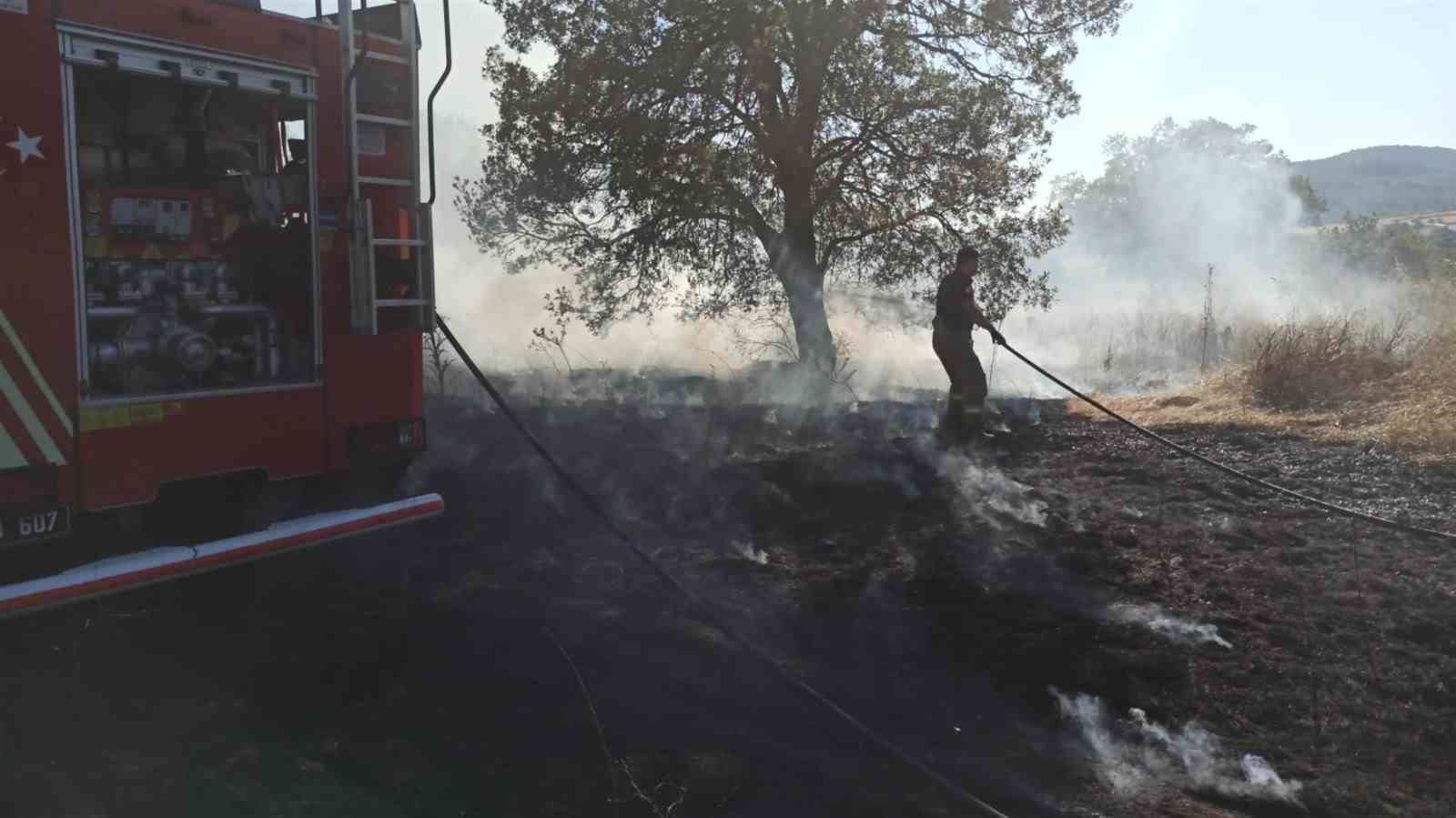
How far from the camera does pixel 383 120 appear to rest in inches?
225

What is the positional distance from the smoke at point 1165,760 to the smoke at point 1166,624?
0.92 meters

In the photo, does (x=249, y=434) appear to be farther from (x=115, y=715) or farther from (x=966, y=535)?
(x=966, y=535)

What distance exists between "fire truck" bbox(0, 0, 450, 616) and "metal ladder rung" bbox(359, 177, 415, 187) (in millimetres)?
14

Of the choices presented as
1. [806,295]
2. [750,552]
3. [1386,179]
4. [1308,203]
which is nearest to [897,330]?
[806,295]

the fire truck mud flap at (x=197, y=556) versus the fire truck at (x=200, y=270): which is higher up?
the fire truck at (x=200, y=270)

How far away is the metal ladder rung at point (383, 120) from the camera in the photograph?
5.62 metres

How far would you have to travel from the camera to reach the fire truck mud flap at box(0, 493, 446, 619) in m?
4.13

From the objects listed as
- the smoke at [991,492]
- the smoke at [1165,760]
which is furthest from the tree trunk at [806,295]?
the smoke at [1165,760]

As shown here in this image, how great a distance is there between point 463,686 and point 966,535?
3663mm

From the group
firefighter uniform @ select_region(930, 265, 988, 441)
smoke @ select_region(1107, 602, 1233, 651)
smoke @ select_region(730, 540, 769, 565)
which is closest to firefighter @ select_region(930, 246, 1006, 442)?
firefighter uniform @ select_region(930, 265, 988, 441)

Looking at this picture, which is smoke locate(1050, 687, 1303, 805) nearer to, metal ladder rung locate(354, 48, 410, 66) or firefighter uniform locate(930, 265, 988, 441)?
metal ladder rung locate(354, 48, 410, 66)

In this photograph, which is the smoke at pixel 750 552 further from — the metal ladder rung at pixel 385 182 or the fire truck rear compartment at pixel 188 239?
the metal ladder rung at pixel 385 182

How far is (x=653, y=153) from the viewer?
39.9 ft

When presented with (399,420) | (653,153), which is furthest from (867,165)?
(399,420)
